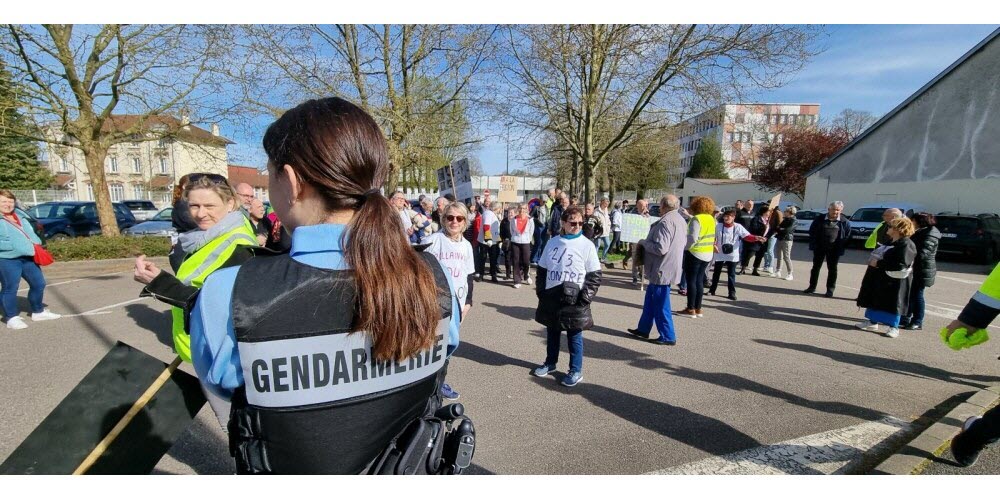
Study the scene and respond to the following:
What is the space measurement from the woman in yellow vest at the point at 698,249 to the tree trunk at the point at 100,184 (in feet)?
47.5

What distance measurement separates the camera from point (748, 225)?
1052 centimetres

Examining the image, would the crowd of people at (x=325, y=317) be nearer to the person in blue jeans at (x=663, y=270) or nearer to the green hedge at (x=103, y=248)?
the person in blue jeans at (x=663, y=270)

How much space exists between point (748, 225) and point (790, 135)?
33.5 metres

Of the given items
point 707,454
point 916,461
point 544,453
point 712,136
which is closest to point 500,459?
point 544,453

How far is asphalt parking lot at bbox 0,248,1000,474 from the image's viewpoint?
3.02 metres

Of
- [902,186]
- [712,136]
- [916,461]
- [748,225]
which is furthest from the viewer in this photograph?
[712,136]

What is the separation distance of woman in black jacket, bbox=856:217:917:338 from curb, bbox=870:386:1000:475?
2281 mm

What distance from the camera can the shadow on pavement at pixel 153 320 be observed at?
18.0ft

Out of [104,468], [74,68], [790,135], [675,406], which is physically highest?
[790,135]

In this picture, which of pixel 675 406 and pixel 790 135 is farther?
pixel 790 135

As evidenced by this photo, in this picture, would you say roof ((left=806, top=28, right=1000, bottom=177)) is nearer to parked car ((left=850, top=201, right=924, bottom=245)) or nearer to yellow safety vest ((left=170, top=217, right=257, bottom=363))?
parked car ((left=850, top=201, right=924, bottom=245))

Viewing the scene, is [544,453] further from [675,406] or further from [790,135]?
[790,135]

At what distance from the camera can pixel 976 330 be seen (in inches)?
103

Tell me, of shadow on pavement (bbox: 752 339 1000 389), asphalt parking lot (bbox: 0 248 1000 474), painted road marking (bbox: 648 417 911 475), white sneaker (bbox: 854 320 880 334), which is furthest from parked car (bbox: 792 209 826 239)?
painted road marking (bbox: 648 417 911 475)
